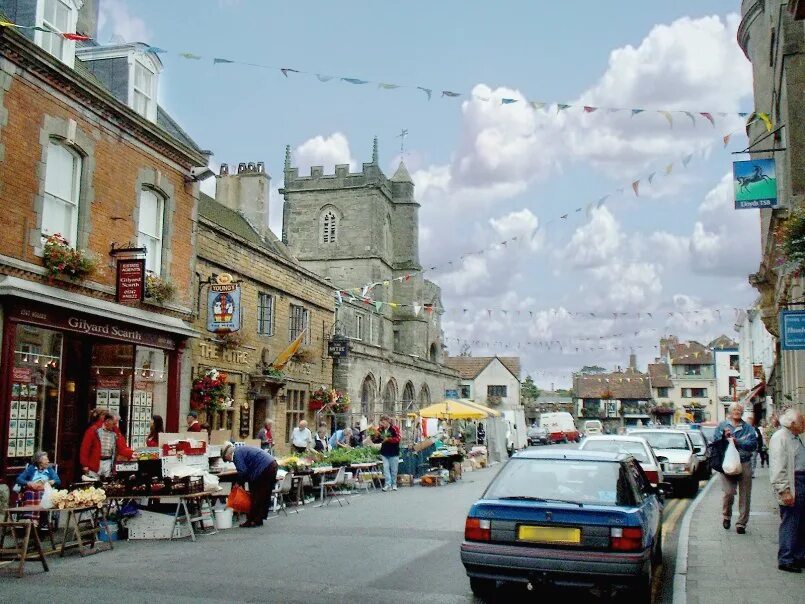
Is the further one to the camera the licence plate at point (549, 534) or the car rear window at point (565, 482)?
the car rear window at point (565, 482)

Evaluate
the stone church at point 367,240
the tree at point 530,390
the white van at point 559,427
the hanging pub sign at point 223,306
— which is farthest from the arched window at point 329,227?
the tree at point 530,390

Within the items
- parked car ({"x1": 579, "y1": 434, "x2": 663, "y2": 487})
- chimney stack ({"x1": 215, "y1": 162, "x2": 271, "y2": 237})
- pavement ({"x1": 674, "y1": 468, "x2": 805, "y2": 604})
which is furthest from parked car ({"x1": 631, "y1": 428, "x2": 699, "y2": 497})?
chimney stack ({"x1": 215, "y1": 162, "x2": 271, "y2": 237})

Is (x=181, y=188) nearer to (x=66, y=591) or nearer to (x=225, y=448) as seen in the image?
(x=225, y=448)

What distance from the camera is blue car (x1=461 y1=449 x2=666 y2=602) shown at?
7.02 metres

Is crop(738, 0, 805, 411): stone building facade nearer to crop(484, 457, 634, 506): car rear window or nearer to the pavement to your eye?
the pavement

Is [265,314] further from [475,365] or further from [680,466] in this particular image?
[475,365]

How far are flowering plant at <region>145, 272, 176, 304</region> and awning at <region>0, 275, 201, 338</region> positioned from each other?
0.36 meters

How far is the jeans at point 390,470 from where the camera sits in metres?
20.3

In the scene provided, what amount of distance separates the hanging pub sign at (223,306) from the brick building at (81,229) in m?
0.73

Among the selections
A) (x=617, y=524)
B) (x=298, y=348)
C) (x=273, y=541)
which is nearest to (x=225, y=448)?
(x=273, y=541)

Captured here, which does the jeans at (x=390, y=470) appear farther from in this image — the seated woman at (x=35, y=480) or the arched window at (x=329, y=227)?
the arched window at (x=329, y=227)

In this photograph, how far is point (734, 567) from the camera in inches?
359

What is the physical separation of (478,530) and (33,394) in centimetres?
952

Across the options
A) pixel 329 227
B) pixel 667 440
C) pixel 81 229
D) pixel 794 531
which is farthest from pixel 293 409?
pixel 329 227
